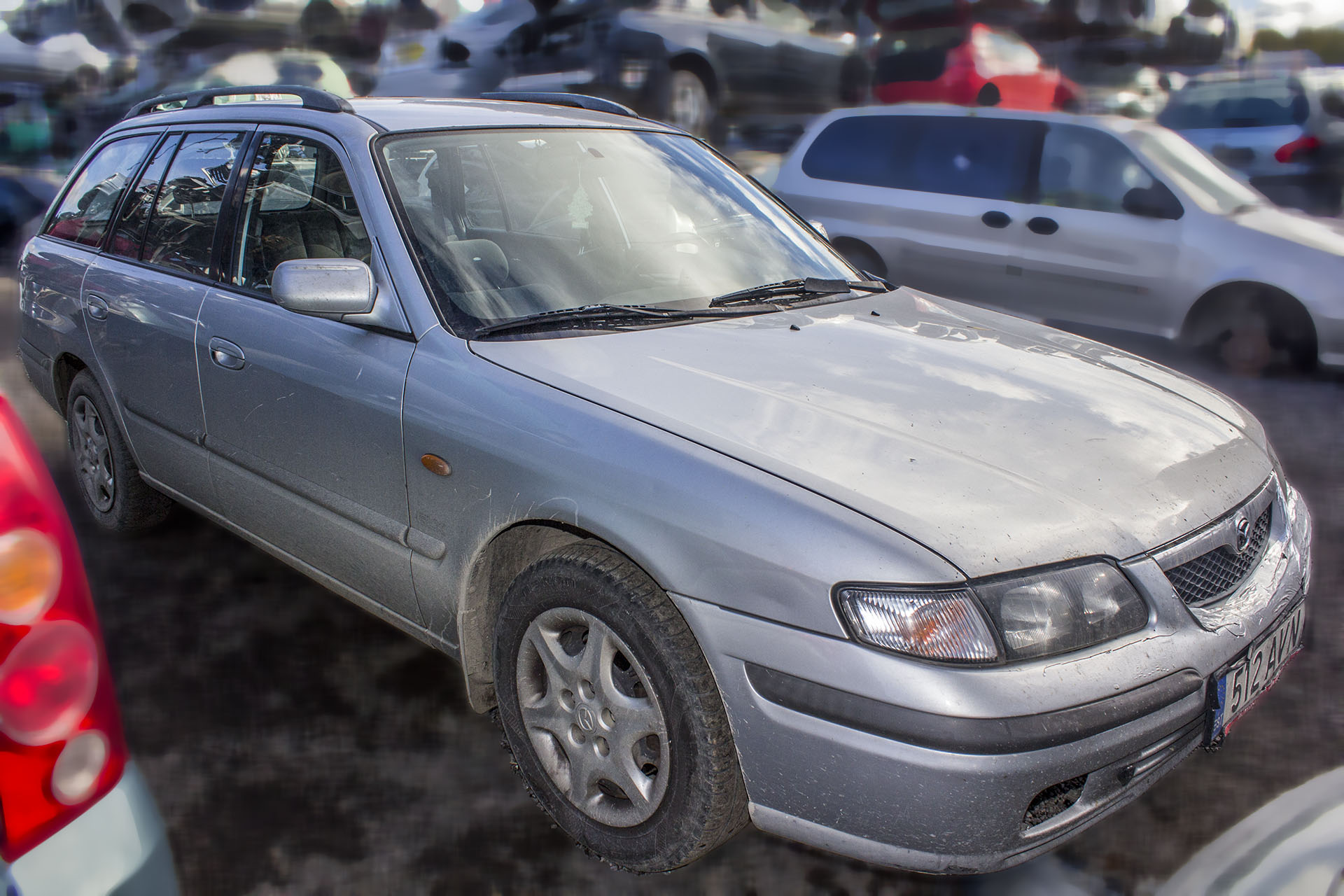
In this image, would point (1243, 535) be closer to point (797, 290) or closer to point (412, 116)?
point (797, 290)

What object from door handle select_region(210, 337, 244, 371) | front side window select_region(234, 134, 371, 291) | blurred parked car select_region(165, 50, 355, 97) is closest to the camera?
front side window select_region(234, 134, 371, 291)

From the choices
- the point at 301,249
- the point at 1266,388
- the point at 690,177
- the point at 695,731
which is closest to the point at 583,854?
the point at 695,731

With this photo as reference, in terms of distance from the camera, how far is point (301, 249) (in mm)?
3088

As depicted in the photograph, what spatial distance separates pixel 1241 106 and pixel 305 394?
A: 12.5 meters

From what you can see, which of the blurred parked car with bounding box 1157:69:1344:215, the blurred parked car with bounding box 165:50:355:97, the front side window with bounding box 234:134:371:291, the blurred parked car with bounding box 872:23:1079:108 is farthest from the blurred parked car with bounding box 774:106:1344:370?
the blurred parked car with bounding box 165:50:355:97

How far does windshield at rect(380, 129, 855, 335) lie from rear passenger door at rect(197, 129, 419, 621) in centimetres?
19

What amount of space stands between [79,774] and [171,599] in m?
2.53

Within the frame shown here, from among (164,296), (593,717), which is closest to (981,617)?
(593,717)

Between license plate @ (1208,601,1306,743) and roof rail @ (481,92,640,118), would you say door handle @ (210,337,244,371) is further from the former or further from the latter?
license plate @ (1208,601,1306,743)

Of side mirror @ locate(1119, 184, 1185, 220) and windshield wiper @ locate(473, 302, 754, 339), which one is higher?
windshield wiper @ locate(473, 302, 754, 339)

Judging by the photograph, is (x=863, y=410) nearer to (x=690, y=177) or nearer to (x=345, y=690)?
(x=690, y=177)

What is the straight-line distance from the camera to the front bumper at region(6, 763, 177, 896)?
128 centimetres

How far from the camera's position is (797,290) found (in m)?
3.17

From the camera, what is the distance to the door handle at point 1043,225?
676 centimetres
